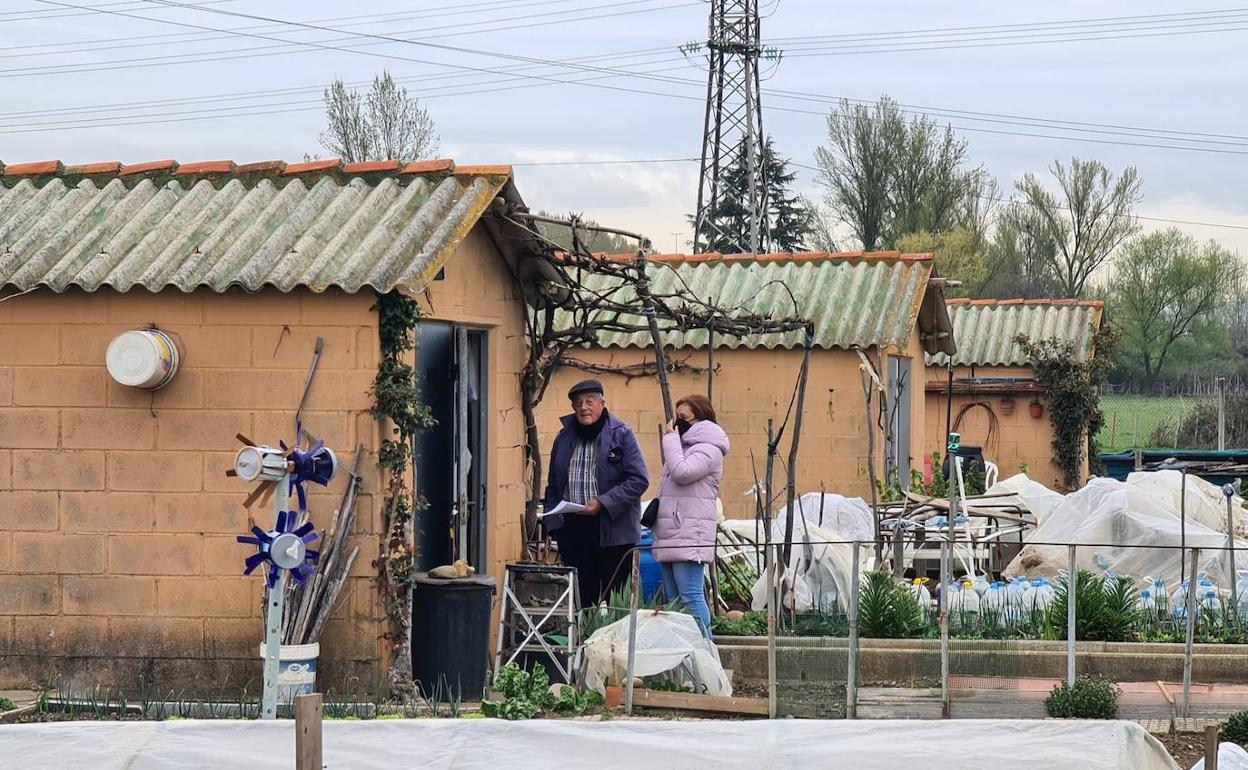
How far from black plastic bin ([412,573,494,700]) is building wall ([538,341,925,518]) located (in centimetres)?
646

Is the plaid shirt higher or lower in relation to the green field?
lower

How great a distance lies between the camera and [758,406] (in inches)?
642

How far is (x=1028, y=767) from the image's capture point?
18.2 ft

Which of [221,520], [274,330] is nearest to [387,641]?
[221,520]

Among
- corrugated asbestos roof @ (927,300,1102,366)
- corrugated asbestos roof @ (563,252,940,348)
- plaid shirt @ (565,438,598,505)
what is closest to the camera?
plaid shirt @ (565,438,598,505)

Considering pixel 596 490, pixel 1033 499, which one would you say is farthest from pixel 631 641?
pixel 1033 499

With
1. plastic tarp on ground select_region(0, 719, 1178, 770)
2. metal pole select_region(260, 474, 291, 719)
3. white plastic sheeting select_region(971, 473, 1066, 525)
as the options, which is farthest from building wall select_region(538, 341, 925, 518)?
plastic tarp on ground select_region(0, 719, 1178, 770)

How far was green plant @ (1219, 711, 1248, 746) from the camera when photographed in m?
7.95

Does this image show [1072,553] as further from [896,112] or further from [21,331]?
[896,112]

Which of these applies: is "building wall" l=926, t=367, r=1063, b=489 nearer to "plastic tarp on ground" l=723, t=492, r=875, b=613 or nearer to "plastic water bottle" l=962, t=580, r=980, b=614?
"plastic tarp on ground" l=723, t=492, r=875, b=613

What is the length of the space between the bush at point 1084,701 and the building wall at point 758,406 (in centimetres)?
720

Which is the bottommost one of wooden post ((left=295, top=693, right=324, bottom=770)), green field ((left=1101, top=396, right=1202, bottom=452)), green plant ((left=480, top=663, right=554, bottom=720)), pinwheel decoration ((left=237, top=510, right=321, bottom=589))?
green plant ((left=480, top=663, right=554, bottom=720))

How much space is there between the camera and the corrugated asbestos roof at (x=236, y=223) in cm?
944

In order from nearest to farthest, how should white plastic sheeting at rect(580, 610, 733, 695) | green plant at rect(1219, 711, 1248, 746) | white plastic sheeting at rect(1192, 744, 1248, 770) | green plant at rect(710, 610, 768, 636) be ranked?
white plastic sheeting at rect(1192, 744, 1248, 770) → green plant at rect(1219, 711, 1248, 746) → white plastic sheeting at rect(580, 610, 733, 695) → green plant at rect(710, 610, 768, 636)
